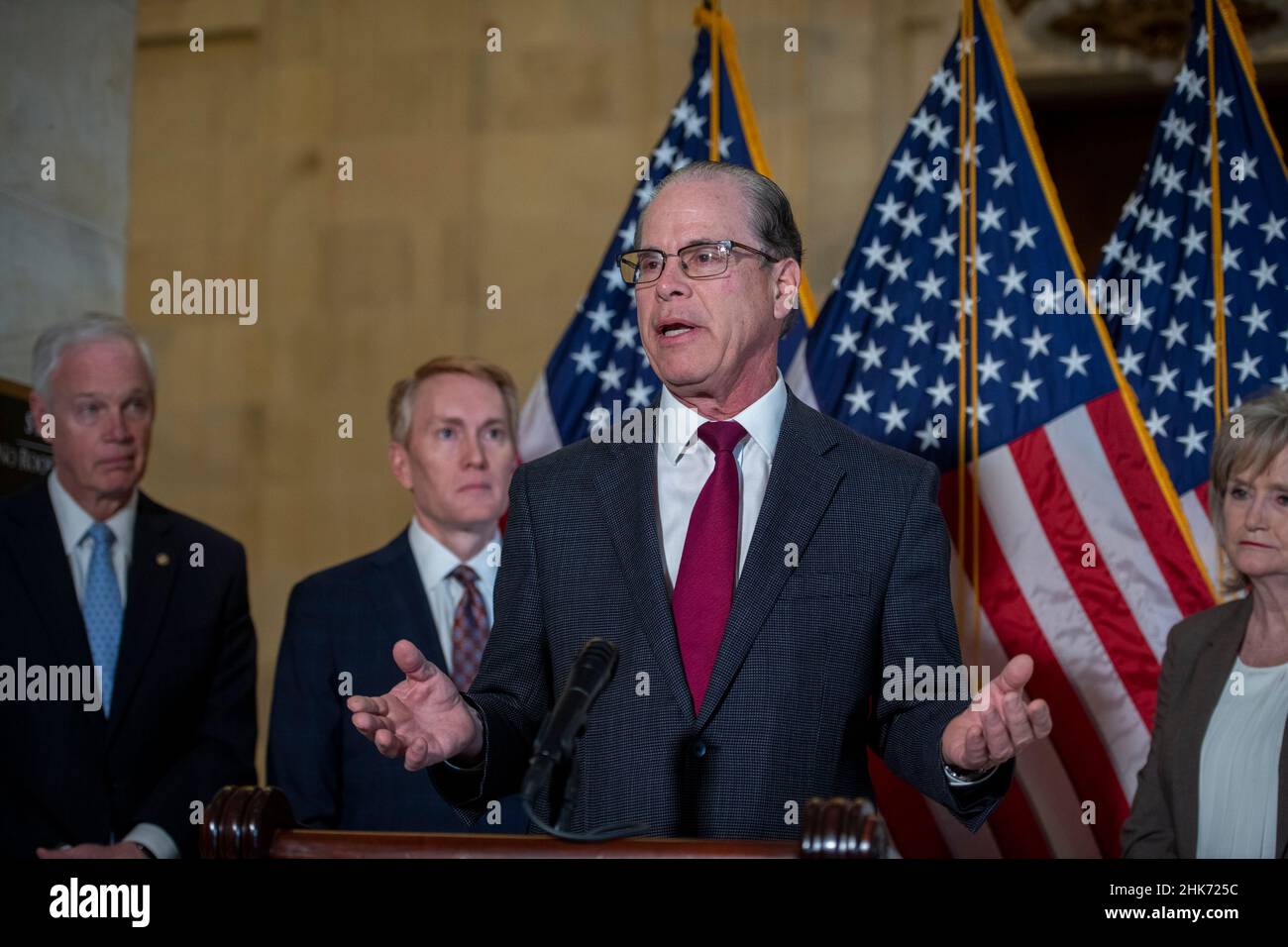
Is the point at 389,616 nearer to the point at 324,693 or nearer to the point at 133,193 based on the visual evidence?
the point at 324,693

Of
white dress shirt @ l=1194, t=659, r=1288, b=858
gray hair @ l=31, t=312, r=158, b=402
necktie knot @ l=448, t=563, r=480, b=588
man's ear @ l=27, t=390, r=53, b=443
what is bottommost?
white dress shirt @ l=1194, t=659, r=1288, b=858

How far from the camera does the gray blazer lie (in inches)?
134

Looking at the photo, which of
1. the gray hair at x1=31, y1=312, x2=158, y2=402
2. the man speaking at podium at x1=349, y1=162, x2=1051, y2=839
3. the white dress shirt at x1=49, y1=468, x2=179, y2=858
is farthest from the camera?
the gray hair at x1=31, y1=312, x2=158, y2=402

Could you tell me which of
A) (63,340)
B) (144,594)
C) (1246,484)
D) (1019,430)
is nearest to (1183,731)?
(1246,484)

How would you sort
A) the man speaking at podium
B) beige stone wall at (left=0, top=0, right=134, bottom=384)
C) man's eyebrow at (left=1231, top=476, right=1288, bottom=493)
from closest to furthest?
the man speaking at podium
man's eyebrow at (left=1231, top=476, right=1288, bottom=493)
beige stone wall at (left=0, top=0, right=134, bottom=384)

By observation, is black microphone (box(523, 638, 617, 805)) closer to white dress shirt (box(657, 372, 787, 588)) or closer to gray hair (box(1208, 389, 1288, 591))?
white dress shirt (box(657, 372, 787, 588))

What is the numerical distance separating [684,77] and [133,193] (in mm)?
2583

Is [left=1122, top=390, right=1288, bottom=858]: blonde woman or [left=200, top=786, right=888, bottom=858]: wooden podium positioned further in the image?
[left=1122, top=390, right=1288, bottom=858]: blonde woman

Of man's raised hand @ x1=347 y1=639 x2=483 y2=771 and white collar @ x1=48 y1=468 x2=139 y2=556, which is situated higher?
white collar @ x1=48 y1=468 x2=139 y2=556

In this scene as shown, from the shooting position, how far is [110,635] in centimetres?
384

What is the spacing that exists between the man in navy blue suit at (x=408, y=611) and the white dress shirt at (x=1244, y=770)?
5.28ft

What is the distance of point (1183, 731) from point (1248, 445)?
701mm

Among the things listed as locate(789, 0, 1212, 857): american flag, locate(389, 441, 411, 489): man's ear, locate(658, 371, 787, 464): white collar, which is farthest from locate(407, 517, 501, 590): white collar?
locate(658, 371, 787, 464): white collar
